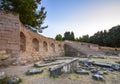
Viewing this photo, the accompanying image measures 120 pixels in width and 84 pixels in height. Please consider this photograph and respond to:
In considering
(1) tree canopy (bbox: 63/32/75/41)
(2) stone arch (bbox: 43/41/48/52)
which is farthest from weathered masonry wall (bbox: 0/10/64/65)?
(1) tree canopy (bbox: 63/32/75/41)

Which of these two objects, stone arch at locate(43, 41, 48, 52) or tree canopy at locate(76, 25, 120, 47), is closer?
stone arch at locate(43, 41, 48, 52)

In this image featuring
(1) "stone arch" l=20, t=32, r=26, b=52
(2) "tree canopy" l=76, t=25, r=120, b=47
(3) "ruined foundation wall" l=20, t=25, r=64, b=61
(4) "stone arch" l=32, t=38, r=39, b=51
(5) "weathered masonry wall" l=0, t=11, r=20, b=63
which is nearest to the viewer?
(5) "weathered masonry wall" l=0, t=11, r=20, b=63

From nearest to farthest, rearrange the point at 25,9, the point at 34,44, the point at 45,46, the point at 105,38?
1. the point at 34,44
2. the point at 45,46
3. the point at 25,9
4. the point at 105,38

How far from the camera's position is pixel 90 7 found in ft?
29.2

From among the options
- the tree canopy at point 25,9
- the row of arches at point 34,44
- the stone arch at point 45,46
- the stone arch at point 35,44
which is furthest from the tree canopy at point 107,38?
the stone arch at point 35,44

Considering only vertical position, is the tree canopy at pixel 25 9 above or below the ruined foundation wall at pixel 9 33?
above

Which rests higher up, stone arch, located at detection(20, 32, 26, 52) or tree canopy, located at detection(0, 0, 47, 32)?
tree canopy, located at detection(0, 0, 47, 32)

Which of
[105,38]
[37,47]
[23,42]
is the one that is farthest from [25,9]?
[105,38]

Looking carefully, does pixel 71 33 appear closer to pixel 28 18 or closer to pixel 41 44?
pixel 28 18

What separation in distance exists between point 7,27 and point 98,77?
14.5ft

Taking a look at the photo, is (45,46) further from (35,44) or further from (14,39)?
(14,39)

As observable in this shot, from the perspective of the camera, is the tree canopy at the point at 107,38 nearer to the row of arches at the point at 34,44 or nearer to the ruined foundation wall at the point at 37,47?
the ruined foundation wall at the point at 37,47

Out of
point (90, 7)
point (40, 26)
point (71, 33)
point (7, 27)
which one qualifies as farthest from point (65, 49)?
point (71, 33)

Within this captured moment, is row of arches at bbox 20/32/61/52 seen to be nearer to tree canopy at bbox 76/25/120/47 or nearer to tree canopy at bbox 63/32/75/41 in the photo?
tree canopy at bbox 63/32/75/41
